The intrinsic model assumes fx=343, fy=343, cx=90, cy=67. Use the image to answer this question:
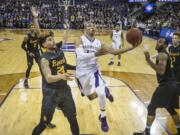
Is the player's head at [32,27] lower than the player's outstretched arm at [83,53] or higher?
higher

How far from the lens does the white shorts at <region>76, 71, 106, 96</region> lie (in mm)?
6547

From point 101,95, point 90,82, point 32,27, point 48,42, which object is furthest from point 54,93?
point 32,27

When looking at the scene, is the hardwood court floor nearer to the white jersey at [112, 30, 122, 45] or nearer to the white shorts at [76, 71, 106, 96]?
the white shorts at [76, 71, 106, 96]

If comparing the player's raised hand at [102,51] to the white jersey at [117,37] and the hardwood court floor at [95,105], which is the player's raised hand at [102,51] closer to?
the hardwood court floor at [95,105]

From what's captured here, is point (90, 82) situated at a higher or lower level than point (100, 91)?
higher

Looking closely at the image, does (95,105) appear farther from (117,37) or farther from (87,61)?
(117,37)

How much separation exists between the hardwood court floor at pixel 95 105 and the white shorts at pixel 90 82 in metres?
0.84

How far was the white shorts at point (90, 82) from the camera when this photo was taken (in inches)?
258

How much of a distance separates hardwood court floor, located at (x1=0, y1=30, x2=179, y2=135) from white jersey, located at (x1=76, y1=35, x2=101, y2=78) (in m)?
1.22

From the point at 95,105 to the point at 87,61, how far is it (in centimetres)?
232

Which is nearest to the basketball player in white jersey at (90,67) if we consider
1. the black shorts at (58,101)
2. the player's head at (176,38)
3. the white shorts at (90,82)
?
the white shorts at (90,82)

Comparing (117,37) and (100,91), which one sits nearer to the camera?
(100,91)

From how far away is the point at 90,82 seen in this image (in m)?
6.61

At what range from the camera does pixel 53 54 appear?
534cm
